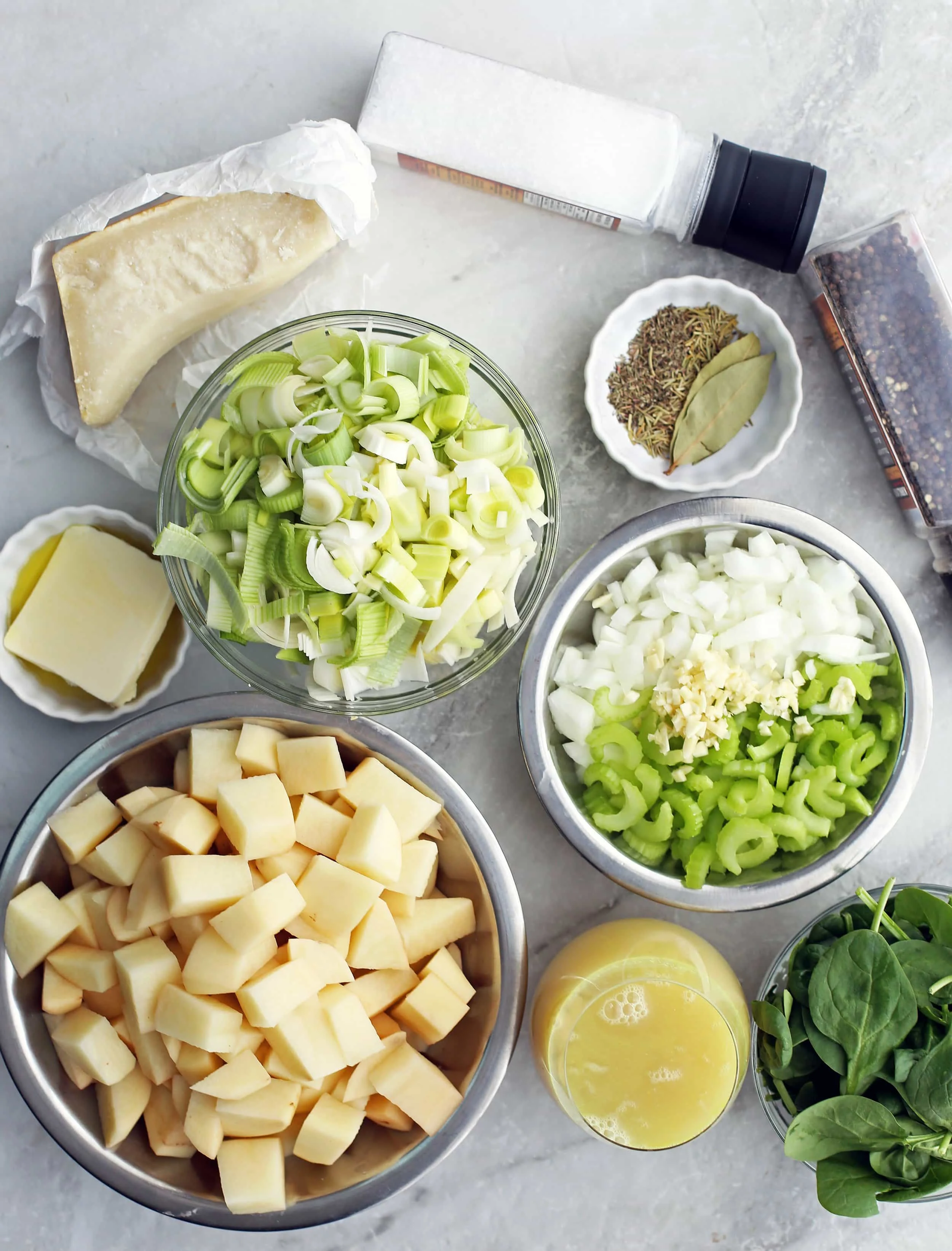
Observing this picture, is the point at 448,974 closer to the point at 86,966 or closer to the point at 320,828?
the point at 320,828

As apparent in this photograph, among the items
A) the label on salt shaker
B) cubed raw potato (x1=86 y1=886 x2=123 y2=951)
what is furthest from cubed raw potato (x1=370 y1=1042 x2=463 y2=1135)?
the label on salt shaker

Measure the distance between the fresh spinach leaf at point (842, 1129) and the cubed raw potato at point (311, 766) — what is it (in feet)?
2.62

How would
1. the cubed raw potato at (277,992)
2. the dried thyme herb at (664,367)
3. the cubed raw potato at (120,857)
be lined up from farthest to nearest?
the dried thyme herb at (664,367) → the cubed raw potato at (120,857) → the cubed raw potato at (277,992)

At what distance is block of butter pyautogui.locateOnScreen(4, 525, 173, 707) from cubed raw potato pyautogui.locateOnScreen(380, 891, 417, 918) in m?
0.53

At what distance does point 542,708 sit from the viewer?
4.53 ft

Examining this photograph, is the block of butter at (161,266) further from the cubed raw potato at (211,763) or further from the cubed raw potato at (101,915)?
the cubed raw potato at (101,915)

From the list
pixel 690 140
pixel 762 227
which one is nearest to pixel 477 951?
pixel 762 227

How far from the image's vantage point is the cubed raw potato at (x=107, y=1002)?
4.26 feet

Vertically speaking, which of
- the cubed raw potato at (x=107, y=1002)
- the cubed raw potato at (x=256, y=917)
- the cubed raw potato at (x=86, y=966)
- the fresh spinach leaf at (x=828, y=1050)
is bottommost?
the cubed raw potato at (x=107, y=1002)

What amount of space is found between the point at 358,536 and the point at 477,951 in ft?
2.24

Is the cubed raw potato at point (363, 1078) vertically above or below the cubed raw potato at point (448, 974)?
below

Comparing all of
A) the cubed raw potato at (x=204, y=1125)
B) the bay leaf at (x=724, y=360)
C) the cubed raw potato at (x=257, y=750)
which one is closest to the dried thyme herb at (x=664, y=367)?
the bay leaf at (x=724, y=360)

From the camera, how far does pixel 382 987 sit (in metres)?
1.30

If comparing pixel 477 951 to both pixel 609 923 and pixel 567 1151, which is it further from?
pixel 567 1151
